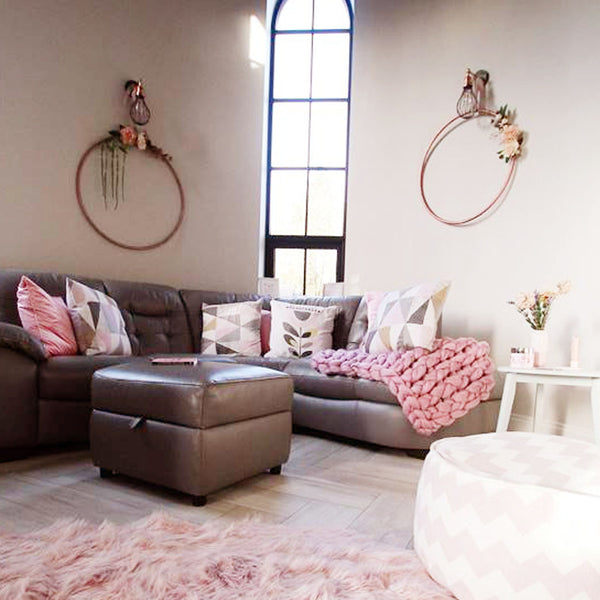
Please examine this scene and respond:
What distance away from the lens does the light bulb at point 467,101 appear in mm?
3408

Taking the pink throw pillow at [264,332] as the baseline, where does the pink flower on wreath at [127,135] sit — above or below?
above

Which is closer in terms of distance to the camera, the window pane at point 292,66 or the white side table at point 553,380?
the white side table at point 553,380

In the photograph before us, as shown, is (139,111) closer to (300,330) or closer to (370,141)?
(370,141)

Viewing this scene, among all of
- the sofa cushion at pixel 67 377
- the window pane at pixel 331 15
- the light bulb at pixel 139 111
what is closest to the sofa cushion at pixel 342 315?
the sofa cushion at pixel 67 377

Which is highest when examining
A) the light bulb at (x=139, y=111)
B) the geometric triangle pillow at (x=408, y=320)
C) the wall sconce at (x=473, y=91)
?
the wall sconce at (x=473, y=91)

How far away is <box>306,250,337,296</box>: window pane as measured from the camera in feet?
14.9

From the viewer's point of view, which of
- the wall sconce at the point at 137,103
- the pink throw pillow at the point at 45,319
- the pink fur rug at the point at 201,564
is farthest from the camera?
the wall sconce at the point at 137,103

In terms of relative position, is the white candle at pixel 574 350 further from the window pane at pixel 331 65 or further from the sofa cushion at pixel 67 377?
the window pane at pixel 331 65

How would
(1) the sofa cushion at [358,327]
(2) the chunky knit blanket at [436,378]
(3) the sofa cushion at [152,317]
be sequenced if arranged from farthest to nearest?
(1) the sofa cushion at [358,327]
(3) the sofa cushion at [152,317]
(2) the chunky knit blanket at [436,378]

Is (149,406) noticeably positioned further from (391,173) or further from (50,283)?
(391,173)

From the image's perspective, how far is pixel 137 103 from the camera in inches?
146

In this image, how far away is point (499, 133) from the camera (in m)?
3.34

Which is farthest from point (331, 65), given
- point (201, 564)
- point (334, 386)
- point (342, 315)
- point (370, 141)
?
point (201, 564)

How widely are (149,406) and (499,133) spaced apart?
2.63 m
